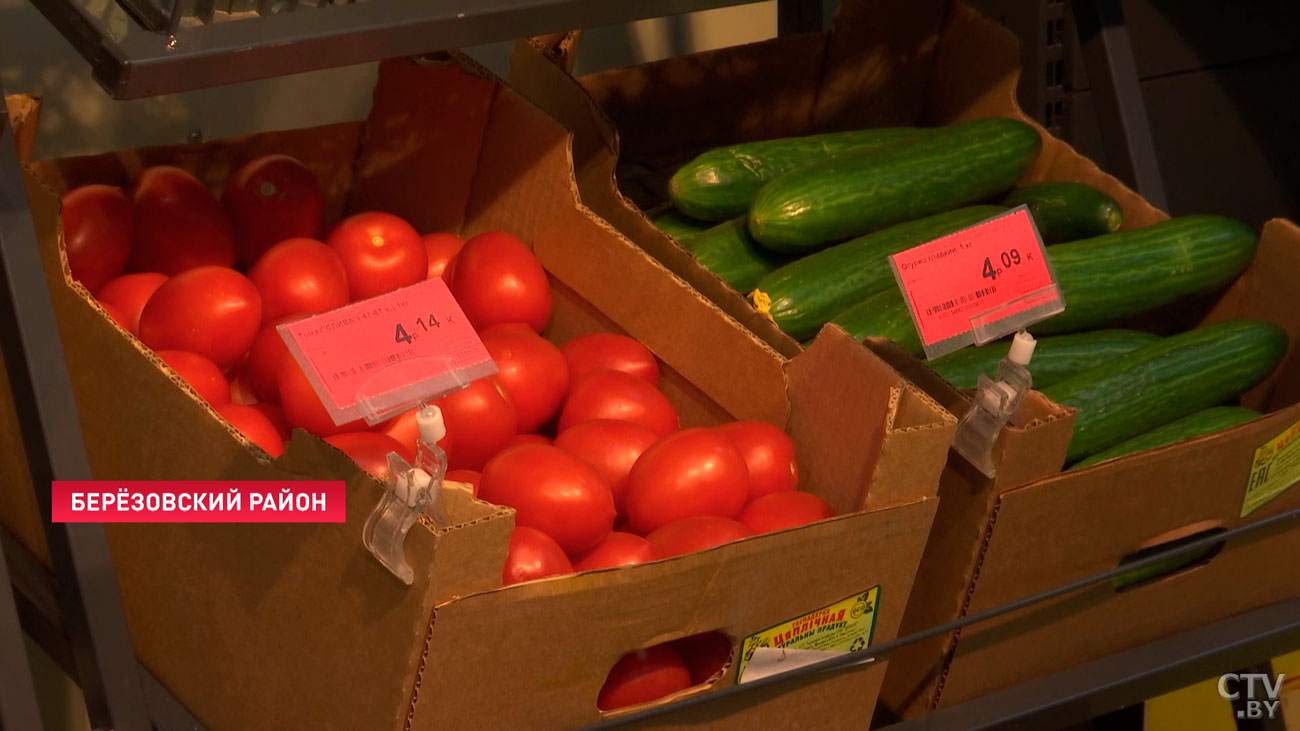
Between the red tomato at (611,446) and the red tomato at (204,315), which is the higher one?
the red tomato at (204,315)

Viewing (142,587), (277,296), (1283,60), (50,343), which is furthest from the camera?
(1283,60)

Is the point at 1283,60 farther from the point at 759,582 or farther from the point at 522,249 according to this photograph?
the point at 759,582

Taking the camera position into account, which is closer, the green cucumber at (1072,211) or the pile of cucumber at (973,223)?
the pile of cucumber at (973,223)

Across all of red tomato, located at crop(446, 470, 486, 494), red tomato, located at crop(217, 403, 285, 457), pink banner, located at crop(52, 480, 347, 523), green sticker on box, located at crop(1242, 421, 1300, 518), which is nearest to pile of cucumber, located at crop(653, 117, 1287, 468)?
green sticker on box, located at crop(1242, 421, 1300, 518)

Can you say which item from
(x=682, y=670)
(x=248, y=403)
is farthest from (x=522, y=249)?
(x=682, y=670)

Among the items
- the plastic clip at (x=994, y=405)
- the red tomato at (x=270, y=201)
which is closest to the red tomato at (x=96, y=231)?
the red tomato at (x=270, y=201)

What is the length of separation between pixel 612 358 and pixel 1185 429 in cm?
58

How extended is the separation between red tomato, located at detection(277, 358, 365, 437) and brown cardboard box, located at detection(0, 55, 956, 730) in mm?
131

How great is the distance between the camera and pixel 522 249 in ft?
4.36

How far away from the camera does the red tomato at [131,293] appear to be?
1205mm

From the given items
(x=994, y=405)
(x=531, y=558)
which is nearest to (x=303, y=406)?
(x=531, y=558)

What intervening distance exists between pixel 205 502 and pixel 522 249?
0.47m

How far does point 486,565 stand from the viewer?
0.82 m

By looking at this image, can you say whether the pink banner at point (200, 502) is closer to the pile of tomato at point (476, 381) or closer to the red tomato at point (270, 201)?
the pile of tomato at point (476, 381)
